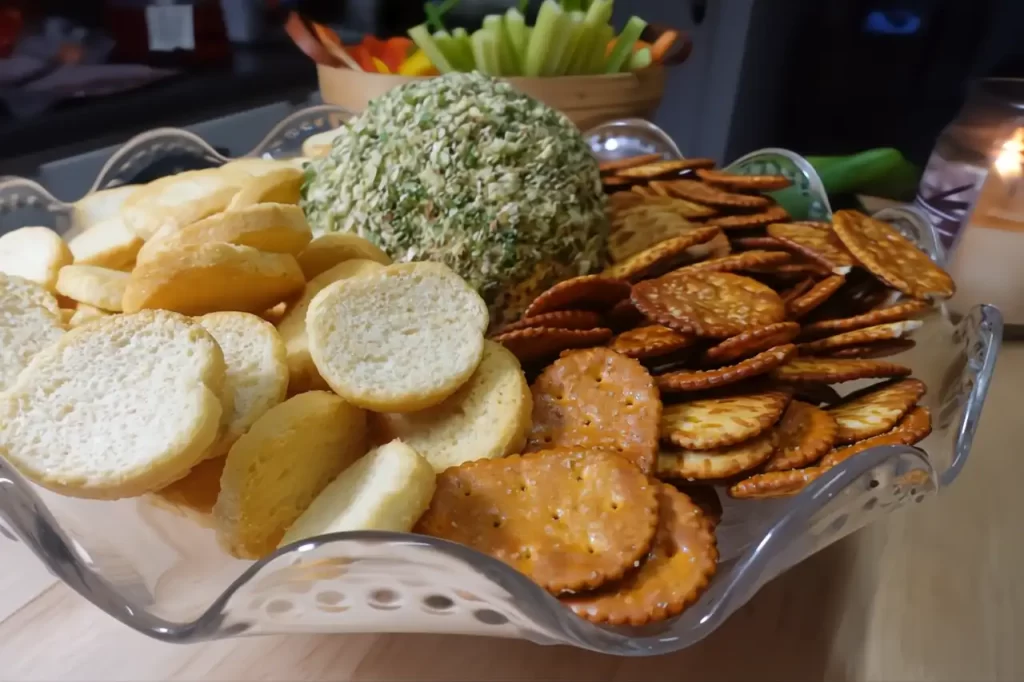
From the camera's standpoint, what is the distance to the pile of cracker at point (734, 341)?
0.62m

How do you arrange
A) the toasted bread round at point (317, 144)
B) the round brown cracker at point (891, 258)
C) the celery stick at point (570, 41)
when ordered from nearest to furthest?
the round brown cracker at point (891, 258) → the toasted bread round at point (317, 144) → the celery stick at point (570, 41)

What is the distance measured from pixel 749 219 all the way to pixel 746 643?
1.76ft

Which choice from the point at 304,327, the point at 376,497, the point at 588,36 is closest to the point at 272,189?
the point at 304,327

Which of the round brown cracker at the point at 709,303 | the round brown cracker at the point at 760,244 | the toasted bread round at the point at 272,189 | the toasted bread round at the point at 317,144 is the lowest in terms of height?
the toasted bread round at the point at 317,144

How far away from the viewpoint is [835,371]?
70 cm

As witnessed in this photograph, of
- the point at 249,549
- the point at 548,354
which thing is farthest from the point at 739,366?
the point at 249,549

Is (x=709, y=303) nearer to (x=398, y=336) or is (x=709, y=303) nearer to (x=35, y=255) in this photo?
(x=398, y=336)

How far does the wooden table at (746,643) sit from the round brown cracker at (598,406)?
0.16m

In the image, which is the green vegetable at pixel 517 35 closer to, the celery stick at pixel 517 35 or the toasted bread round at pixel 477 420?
the celery stick at pixel 517 35

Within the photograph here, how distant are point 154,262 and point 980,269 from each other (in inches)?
43.9

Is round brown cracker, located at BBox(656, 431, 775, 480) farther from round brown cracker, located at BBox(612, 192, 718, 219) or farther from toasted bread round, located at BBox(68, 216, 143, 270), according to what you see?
toasted bread round, located at BBox(68, 216, 143, 270)

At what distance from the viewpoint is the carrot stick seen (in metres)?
1.70

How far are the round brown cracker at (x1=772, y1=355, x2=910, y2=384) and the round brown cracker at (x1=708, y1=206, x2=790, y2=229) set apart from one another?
11.3 inches

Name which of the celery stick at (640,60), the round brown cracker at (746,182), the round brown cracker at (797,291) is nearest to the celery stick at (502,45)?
the celery stick at (640,60)
